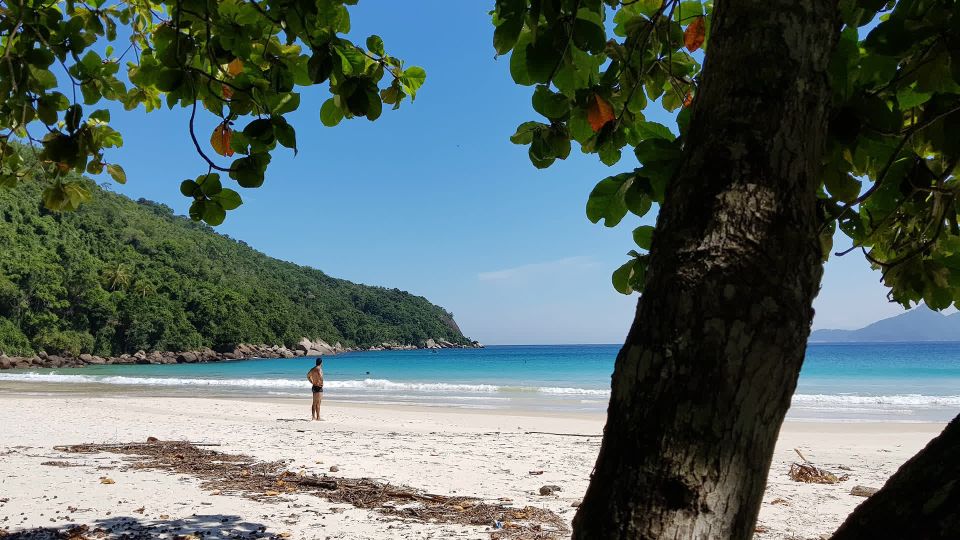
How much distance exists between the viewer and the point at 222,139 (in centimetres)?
193

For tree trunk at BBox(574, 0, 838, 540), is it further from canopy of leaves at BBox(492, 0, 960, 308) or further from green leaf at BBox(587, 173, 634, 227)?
green leaf at BBox(587, 173, 634, 227)

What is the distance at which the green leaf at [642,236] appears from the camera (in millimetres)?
1358

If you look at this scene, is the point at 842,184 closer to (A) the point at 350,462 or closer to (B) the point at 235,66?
(B) the point at 235,66

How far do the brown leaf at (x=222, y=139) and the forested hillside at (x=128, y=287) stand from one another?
4087 cm

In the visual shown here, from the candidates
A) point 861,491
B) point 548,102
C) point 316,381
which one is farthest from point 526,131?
point 316,381

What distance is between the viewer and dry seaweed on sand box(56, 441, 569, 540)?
A: 4.69m

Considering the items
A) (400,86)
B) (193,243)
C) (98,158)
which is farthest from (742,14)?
(193,243)

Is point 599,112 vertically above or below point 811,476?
above

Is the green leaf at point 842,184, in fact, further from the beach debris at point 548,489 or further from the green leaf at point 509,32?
the beach debris at point 548,489

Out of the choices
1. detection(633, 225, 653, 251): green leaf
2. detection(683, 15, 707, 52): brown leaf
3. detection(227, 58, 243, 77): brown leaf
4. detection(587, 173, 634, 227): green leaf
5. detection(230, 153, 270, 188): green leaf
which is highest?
detection(683, 15, 707, 52): brown leaf

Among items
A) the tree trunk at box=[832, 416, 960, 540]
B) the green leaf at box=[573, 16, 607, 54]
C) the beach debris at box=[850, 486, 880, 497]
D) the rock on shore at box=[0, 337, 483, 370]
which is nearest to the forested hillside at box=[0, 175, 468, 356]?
the rock on shore at box=[0, 337, 483, 370]

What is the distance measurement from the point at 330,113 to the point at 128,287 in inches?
2750

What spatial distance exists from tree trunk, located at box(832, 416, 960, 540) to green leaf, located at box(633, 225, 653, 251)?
0.68 m

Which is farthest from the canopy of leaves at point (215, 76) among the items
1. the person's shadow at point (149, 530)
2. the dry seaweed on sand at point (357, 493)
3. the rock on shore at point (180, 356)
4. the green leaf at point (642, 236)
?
the rock on shore at point (180, 356)
